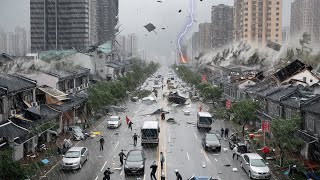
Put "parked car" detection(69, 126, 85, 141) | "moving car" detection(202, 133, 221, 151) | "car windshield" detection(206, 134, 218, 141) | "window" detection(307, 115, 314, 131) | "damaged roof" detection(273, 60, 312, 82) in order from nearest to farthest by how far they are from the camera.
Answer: "window" detection(307, 115, 314, 131) < "moving car" detection(202, 133, 221, 151) < "car windshield" detection(206, 134, 218, 141) < "parked car" detection(69, 126, 85, 141) < "damaged roof" detection(273, 60, 312, 82)

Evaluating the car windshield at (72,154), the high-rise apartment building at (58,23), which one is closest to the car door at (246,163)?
the car windshield at (72,154)

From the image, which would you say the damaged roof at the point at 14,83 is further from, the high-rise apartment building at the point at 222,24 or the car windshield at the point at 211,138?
the high-rise apartment building at the point at 222,24

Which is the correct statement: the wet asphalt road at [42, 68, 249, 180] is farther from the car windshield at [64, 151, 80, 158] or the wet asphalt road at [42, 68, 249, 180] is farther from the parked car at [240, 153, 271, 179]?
the car windshield at [64, 151, 80, 158]

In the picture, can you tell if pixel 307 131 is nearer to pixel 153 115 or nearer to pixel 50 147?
pixel 50 147

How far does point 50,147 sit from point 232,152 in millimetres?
15504

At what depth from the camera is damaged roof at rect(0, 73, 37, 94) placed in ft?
111

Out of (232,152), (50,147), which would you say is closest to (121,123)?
(50,147)

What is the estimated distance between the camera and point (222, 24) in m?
180

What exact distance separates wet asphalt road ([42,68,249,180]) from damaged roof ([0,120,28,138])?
3830mm

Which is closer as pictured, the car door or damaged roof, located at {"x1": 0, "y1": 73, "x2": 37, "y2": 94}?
the car door

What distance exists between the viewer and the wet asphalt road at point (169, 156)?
27.5 m

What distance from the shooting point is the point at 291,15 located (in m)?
155

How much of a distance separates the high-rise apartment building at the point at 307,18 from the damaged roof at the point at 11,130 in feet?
368

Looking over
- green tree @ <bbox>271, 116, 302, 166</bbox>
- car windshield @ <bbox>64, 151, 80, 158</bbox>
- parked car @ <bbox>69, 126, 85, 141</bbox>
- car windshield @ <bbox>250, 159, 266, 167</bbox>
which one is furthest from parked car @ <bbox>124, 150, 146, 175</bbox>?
parked car @ <bbox>69, 126, 85, 141</bbox>
